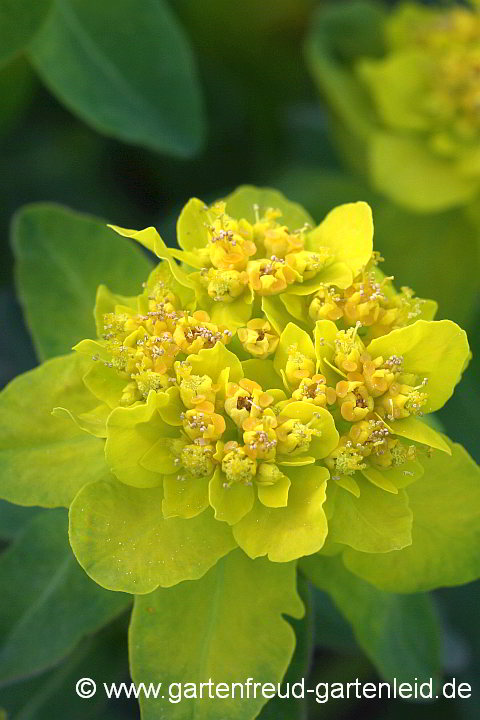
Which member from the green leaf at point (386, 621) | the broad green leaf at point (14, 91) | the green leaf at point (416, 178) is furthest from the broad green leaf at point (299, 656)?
the broad green leaf at point (14, 91)

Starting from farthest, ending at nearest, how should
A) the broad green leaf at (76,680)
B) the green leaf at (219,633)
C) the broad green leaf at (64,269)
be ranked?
the broad green leaf at (76,680)
the broad green leaf at (64,269)
the green leaf at (219,633)

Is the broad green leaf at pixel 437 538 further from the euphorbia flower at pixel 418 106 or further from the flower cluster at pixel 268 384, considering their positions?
the euphorbia flower at pixel 418 106

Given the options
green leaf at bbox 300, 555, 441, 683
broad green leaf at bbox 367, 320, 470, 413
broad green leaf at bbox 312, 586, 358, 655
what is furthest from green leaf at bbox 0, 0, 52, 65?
broad green leaf at bbox 312, 586, 358, 655

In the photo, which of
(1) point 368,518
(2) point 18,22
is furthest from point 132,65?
(1) point 368,518

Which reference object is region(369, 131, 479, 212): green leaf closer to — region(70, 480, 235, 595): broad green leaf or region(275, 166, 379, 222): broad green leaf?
region(275, 166, 379, 222): broad green leaf

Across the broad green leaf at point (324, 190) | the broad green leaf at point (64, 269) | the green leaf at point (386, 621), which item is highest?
the broad green leaf at point (64, 269)

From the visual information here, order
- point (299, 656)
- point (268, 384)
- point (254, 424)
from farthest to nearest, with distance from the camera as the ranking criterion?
1. point (299, 656)
2. point (268, 384)
3. point (254, 424)

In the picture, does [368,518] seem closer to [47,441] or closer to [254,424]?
[254,424]
